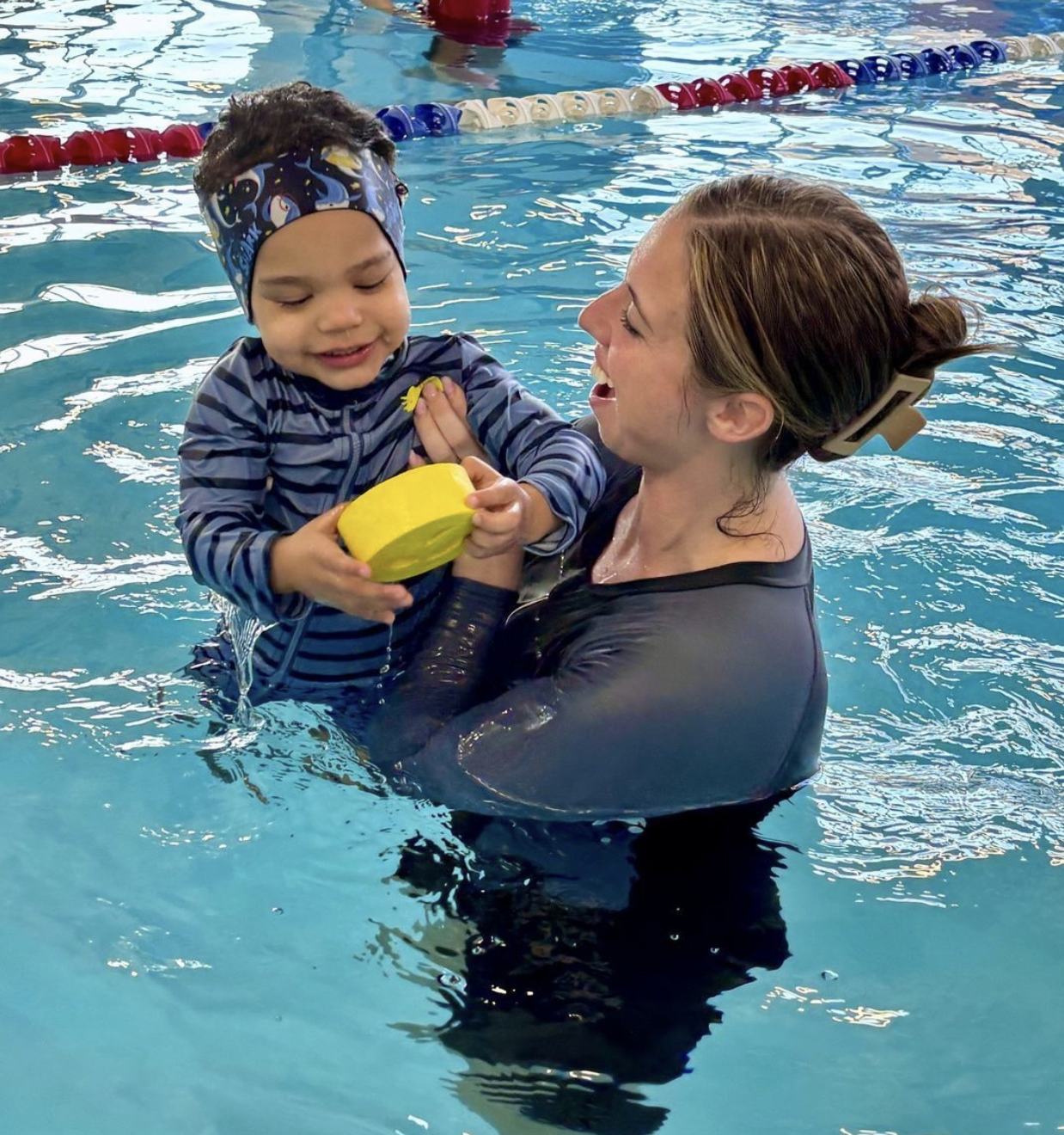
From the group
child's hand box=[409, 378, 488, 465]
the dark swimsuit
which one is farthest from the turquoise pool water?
child's hand box=[409, 378, 488, 465]

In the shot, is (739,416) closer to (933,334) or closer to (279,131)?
(933,334)

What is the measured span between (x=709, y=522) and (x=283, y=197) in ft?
3.26

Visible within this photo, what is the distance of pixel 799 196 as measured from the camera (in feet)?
7.79

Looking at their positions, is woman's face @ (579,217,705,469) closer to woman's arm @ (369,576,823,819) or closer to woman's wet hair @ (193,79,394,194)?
woman's arm @ (369,576,823,819)

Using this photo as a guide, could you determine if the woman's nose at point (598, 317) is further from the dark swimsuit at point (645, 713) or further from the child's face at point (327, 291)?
the dark swimsuit at point (645, 713)

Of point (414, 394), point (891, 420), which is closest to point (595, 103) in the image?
point (414, 394)

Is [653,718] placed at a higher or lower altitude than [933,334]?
lower

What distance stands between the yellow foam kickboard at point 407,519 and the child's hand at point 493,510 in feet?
0.08

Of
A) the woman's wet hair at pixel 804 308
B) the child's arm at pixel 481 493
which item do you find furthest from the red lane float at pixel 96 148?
the woman's wet hair at pixel 804 308

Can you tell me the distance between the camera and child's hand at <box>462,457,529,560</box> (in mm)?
2424

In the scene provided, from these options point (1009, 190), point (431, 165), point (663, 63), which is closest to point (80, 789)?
point (431, 165)

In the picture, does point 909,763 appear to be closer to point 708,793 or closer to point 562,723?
point 708,793

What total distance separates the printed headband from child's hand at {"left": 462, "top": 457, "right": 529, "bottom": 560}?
56 cm

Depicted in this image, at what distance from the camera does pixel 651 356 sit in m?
2.47
